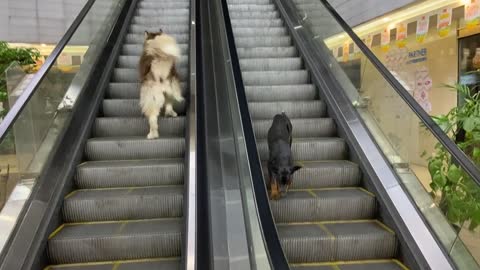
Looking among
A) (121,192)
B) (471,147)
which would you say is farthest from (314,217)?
(121,192)

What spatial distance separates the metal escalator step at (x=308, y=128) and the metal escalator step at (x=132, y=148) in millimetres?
897

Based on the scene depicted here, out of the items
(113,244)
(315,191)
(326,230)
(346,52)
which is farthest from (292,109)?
(113,244)

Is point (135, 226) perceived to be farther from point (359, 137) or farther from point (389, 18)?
point (389, 18)

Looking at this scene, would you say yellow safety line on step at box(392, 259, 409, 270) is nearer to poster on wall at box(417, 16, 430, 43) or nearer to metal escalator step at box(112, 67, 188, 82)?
metal escalator step at box(112, 67, 188, 82)

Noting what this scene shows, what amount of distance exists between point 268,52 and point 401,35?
269cm

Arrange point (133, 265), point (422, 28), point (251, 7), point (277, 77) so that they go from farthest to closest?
point (251, 7) → point (422, 28) → point (277, 77) → point (133, 265)

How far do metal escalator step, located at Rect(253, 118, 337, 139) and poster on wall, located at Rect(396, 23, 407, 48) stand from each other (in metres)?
3.49

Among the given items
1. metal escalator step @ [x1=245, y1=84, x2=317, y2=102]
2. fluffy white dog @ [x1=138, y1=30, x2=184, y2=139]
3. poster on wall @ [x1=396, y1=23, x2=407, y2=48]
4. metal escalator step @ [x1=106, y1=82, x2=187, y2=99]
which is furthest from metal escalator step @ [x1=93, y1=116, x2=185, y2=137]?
poster on wall @ [x1=396, y1=23, x2=407, y2=48]

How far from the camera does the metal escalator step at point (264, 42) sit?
243 inches

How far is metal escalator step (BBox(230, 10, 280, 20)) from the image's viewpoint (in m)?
7.26

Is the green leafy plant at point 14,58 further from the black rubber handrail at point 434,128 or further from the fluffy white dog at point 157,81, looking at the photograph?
the black rubber handrail at point 434,128

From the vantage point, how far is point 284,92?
4938 mm

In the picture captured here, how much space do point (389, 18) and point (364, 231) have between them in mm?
4862

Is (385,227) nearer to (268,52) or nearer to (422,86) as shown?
(268,52)
